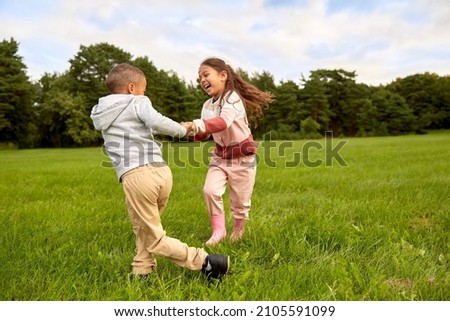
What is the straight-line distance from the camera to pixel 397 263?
8.64 feet

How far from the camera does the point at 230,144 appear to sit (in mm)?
3416

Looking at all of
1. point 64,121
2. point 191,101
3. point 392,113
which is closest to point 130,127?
point 64,121

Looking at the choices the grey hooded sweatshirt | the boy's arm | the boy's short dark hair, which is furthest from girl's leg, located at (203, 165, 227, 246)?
the boy's short dark hair

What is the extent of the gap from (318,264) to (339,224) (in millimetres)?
908

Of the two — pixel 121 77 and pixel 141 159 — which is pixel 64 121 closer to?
pixel 121 77

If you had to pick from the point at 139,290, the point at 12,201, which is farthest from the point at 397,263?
the point at 12,201

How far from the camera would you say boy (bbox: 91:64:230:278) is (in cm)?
234

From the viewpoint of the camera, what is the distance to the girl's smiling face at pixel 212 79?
3215 millimetres

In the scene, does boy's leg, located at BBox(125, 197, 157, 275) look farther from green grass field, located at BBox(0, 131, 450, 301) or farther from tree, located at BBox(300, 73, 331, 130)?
tree, located at BBox(300, 73, 331, 130)

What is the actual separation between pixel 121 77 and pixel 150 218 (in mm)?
889

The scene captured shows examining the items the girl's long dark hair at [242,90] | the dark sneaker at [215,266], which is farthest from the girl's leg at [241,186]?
the dark sneaker at [215,266]
